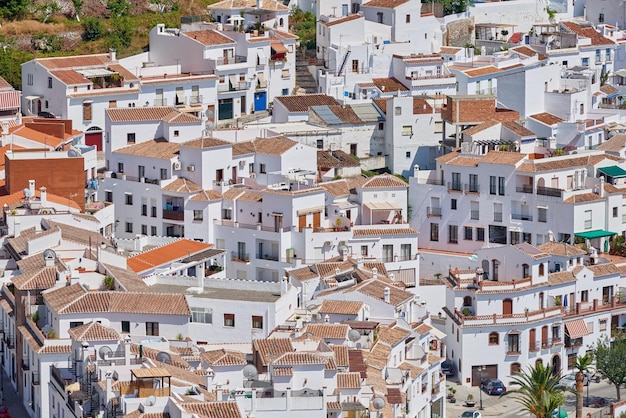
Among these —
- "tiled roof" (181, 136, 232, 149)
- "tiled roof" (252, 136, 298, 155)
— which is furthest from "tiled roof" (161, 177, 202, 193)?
"tiled roof" (252, 136, 298, 155)

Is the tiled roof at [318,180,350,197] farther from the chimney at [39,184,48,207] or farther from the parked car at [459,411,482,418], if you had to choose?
the parked car at [459,411,482,418]

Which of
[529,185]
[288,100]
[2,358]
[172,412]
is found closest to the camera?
[172,412]

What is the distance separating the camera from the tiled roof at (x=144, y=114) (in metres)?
89.9

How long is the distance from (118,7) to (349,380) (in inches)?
1583

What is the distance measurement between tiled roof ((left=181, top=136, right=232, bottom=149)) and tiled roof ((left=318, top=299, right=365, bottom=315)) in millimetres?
12644

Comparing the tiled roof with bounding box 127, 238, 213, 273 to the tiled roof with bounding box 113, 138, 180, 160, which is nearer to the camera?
the tiled roof with bounding box 127, 238, 213, 273

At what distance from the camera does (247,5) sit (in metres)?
102

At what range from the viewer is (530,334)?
82438mm

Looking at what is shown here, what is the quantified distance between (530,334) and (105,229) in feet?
53.1

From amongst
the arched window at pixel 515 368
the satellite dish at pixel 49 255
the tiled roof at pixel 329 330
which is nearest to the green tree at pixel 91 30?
the satellite dish at pixel 49 255

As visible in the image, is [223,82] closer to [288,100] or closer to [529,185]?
[288,100]

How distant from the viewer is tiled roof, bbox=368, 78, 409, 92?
99.2 meters

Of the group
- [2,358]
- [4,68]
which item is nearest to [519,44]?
[4,68]

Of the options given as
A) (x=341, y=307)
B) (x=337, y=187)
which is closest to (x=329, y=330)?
(x=341, y=307)
